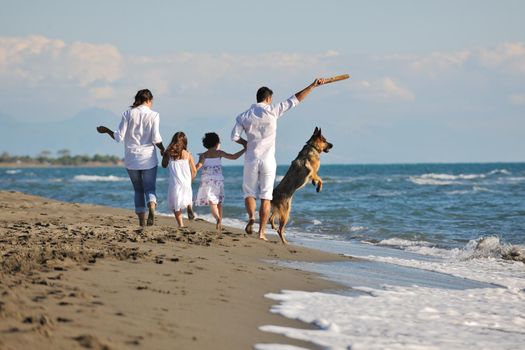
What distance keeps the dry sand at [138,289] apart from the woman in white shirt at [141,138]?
103 centimetres

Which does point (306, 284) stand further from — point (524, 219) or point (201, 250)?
point (524, 219)

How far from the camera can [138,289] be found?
5.45 m

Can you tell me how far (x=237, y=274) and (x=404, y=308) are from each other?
5.01 ft

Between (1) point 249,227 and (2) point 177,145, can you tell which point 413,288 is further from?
(2) point 177,145

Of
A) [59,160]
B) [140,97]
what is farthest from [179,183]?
[59,160]

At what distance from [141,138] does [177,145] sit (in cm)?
105

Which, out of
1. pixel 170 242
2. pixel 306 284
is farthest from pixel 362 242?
pixel 306 284

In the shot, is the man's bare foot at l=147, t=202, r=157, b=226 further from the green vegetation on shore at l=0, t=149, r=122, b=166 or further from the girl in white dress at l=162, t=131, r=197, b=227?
the green vegetation on shore at l=0, t=149, r=122, b=166

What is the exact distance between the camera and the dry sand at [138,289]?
13.8ft

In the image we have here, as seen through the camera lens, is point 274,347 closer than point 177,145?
Yes

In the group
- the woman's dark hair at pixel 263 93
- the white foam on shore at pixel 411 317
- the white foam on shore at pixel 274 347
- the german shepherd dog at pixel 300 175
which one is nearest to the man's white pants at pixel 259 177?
the german shepherd dog at pixel 300 175

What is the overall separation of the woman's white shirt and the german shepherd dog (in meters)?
1.79

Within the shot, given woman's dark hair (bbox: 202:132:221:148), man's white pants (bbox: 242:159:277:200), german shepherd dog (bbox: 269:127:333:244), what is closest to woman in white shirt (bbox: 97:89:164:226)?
woman's dark hair (bbox: 202:132:221:148)

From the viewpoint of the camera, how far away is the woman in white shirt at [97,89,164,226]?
9.85m
